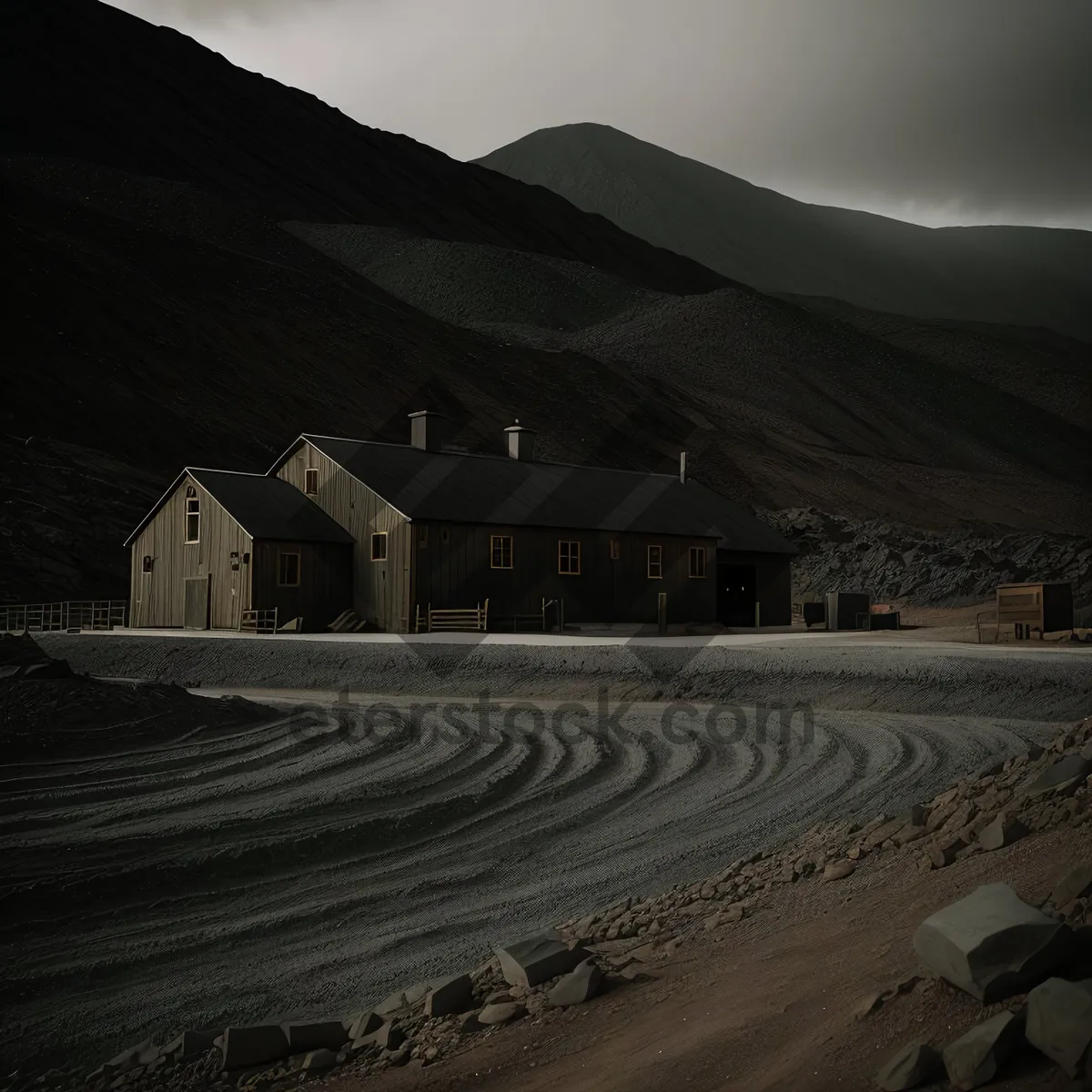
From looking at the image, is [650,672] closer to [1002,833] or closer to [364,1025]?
[1002,833]

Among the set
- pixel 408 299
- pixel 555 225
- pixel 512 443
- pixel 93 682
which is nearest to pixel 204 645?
pixel 93 682

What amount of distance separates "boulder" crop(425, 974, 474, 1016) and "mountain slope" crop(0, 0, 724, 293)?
12957 centimetres

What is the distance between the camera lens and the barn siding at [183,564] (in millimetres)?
33375

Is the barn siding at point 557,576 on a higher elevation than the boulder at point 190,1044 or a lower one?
higher

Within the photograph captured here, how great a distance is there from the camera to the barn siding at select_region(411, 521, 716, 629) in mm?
33125

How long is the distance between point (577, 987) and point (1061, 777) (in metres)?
3.38

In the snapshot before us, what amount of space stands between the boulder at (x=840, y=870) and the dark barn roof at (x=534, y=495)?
25515 mm

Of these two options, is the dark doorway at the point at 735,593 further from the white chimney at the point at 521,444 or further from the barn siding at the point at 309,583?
the barn siding at the point at 309,583

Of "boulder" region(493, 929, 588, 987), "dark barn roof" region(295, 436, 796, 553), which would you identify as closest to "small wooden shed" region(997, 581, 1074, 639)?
"dark barn roof" region(295, 436, 796, 553)

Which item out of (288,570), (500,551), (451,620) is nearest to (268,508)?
(288,570)

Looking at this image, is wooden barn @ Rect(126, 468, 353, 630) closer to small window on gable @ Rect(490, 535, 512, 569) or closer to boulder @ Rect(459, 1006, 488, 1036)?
small window on gable @ Rect(490, 535, 512, 569)

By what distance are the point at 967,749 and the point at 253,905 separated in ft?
28.2

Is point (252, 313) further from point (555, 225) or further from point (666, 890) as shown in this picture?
point (555, 225)

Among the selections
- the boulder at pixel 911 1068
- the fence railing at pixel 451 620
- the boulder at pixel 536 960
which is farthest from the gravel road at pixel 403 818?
the fence railing at pixel 451 620
